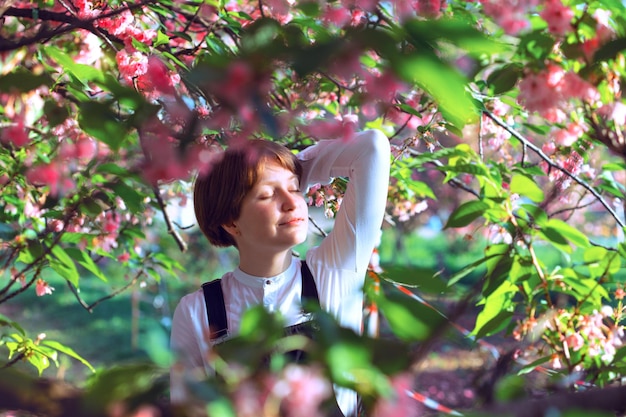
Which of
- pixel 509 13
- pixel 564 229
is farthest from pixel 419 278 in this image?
pixel 564 229

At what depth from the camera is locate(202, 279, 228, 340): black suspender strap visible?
58.6 inches

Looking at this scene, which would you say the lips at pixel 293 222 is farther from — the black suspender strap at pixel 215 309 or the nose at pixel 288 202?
the black suspender strap at pixel 215 309

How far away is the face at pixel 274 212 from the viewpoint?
1500 mm

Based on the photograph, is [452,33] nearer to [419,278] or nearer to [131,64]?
[419,278]

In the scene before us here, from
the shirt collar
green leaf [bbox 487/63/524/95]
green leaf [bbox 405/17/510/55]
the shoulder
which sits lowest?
the shoulder

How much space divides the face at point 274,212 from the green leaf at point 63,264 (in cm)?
69

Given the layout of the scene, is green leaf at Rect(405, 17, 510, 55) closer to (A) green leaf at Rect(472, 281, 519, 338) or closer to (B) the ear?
(B) the ear

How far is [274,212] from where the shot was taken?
1507mm

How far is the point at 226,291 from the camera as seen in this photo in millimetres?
1563

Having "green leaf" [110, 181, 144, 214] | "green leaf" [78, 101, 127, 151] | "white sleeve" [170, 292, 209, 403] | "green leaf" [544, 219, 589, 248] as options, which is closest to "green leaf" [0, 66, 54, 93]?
"green leaf" [78, 101, 127, 151]

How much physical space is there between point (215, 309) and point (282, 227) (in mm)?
204

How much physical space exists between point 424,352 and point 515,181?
1208mm

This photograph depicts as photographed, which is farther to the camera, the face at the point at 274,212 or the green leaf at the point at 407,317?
the face at the point at 274,212

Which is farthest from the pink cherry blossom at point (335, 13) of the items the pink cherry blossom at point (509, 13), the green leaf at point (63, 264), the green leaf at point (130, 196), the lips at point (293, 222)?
the green leaf at point (63, 264)
